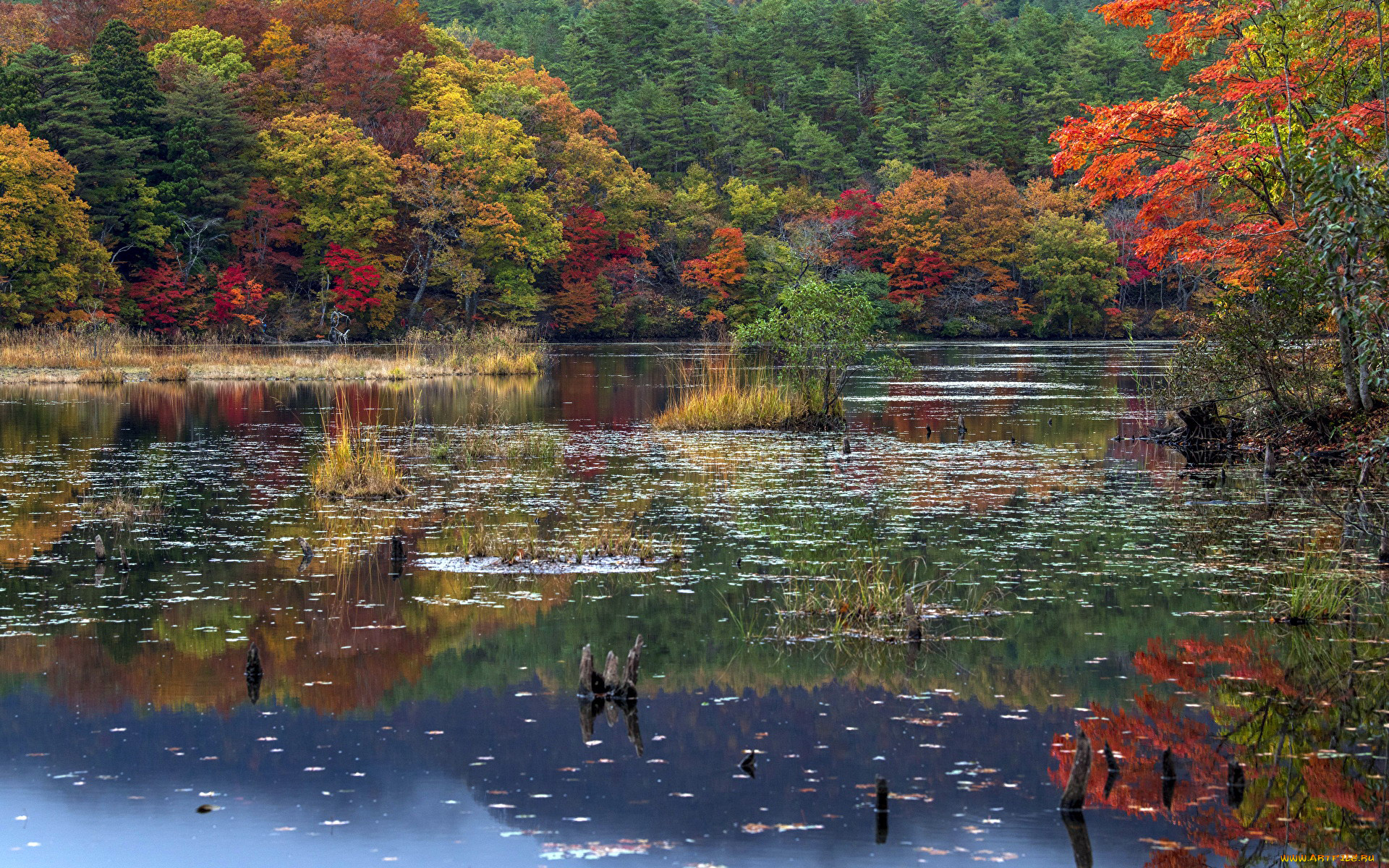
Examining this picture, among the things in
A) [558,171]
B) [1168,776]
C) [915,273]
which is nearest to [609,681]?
[1168,776]

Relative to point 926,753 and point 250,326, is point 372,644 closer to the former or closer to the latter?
point 926,753

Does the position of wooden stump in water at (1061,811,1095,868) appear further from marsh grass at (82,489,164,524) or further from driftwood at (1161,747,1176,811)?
marsh grass at (82,489,164,524)

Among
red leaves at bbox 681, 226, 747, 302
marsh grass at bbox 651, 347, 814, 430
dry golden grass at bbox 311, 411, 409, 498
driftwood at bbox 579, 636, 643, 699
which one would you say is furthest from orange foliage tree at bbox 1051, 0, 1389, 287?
red leaves at bbox 681, 226, 747, 302

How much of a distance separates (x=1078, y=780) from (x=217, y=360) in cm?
4233

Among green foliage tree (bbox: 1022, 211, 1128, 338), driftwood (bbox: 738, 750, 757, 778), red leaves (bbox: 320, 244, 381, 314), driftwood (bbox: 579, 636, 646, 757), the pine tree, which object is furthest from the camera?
green foliage tree (bbox: 1022, 211, 1128, 338)

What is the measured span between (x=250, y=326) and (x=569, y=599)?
51441 mm

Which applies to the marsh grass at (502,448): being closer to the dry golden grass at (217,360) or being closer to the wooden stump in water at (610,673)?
the wooden stump in water at (610,673)

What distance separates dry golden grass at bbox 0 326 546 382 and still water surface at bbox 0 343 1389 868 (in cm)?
2452

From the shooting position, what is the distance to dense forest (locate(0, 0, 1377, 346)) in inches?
2190

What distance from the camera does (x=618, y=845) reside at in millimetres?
6266

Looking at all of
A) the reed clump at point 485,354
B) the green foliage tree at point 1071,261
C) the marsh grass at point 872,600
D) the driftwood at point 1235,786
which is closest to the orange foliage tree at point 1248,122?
the marsh grass at point 872,600

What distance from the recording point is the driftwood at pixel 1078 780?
646cm

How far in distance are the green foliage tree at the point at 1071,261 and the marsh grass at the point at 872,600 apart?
2581 inches

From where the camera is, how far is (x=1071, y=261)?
74000mm
